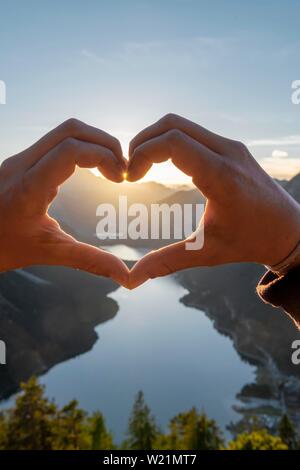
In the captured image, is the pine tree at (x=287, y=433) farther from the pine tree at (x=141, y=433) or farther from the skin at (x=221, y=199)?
the skin at (x=221, y=199)

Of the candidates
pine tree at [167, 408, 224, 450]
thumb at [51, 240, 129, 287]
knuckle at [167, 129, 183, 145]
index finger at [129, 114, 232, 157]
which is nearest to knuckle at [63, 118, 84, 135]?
index finger at [129, 114, 232, 157]

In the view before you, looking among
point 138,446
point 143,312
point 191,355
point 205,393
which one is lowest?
point 138,446

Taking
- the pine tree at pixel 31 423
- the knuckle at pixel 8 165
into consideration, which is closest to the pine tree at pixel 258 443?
the pine tree at pixel 31 423

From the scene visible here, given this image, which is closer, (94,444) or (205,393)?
(94,444)

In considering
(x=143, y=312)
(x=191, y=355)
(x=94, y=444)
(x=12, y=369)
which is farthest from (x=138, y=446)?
(x=143, y=312)

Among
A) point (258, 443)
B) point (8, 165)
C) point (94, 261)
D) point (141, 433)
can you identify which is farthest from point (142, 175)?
point (141, 433)

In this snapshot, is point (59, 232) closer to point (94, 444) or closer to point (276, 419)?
point (94, 444)

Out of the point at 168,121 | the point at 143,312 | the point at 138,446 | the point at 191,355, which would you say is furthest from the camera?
the point at 143,312
